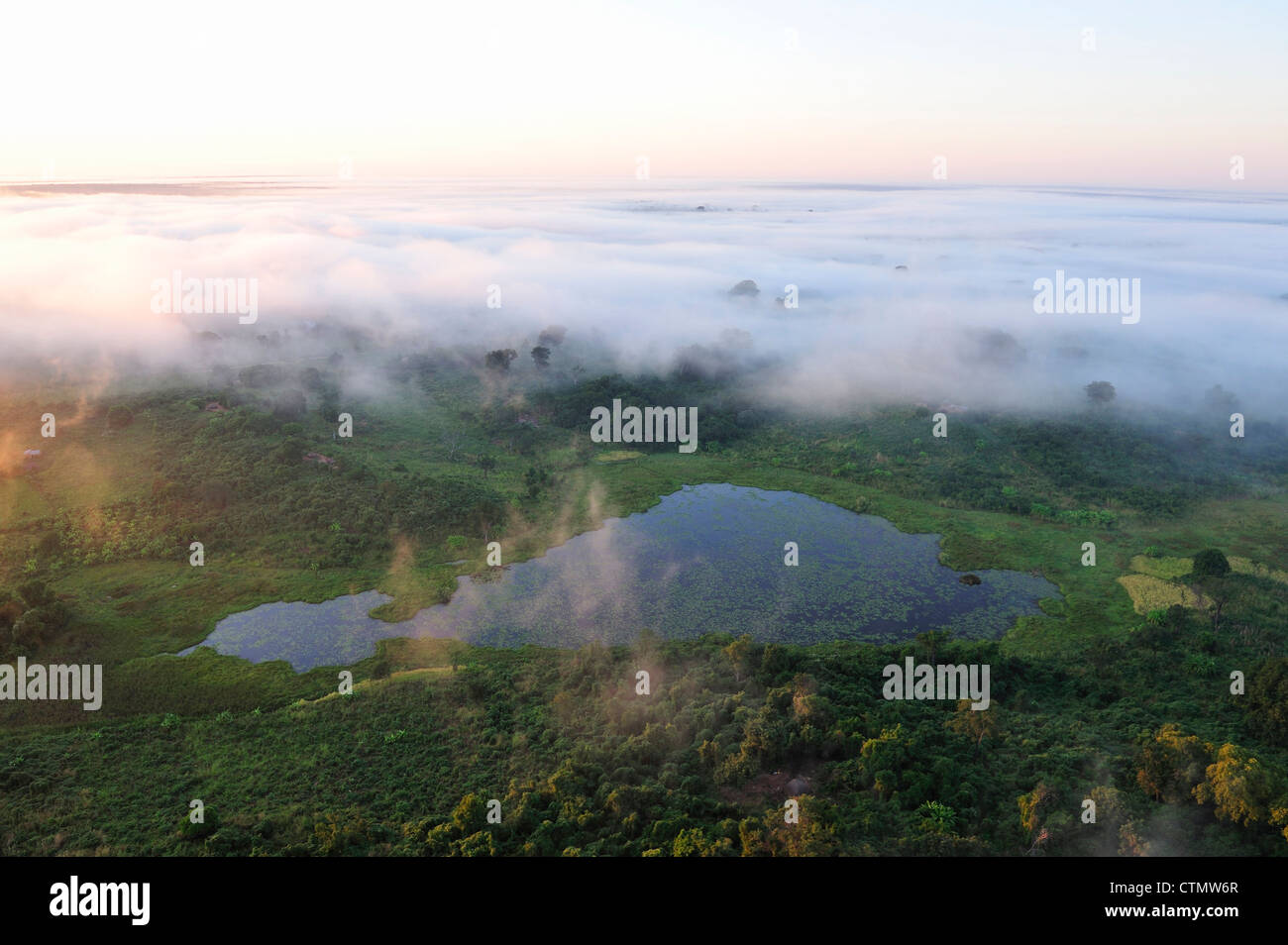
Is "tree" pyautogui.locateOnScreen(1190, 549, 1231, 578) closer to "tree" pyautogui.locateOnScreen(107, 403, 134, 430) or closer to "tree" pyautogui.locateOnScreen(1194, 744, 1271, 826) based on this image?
"tree" pyautogui.locateOnScreen(1194, 744, 1271, 826)

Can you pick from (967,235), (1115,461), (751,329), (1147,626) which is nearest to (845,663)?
(1147,626)

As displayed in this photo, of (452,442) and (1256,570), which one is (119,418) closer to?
(452,442)

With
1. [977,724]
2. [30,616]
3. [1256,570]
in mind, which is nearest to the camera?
[977,724]

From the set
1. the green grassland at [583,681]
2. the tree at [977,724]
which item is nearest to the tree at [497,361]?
the green grassland at [583,681]

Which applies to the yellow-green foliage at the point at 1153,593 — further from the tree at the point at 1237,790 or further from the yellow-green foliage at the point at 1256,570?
the tree at the point at 1237,790

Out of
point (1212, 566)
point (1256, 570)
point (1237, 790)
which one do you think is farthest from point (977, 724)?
point (1256, 570)

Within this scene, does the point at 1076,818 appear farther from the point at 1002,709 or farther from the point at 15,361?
the point at 15,361
